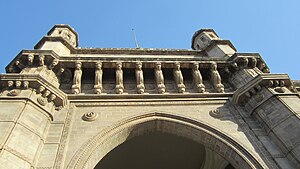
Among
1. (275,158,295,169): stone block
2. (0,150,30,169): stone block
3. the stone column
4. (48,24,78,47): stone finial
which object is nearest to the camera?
(0,150,30,169): stone block

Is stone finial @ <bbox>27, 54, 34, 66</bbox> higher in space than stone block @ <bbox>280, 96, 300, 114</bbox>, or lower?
higher

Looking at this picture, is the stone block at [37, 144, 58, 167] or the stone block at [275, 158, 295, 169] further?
the stone block at [275, 158, 295, 169]

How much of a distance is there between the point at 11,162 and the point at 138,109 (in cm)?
344

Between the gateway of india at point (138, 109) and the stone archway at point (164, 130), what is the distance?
0.02m

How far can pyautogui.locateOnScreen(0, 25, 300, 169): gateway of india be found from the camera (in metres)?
6.31

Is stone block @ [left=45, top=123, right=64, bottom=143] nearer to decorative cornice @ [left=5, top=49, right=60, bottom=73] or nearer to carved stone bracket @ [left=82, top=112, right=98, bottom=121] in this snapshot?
carved stone bracket @ [left=82, top=112, right=98, bottom=121]

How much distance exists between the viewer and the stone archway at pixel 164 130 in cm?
641

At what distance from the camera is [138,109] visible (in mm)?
7848

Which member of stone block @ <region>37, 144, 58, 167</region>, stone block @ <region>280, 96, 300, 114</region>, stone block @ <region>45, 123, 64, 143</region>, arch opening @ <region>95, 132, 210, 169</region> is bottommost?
stone block @ <region>37, 144, 58, 167</region>

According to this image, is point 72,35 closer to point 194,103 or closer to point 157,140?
point 157,140

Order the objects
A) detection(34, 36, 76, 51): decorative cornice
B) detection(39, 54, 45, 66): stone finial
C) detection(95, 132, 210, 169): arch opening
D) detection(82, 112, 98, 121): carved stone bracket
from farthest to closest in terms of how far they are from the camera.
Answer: detection(34, 36, 76, 51): decorative cornice < detection(95, 132, 210, 169): arch opening < detection(39, 54, 45, 66): stone finial < detection(82, 112, 98, 121): carved stone bracket

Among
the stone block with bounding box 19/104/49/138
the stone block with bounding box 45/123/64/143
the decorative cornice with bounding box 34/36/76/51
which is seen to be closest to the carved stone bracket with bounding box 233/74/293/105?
the stone block with bounding box 45/123/64/143

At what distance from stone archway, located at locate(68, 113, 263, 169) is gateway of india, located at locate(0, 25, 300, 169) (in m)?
0.02

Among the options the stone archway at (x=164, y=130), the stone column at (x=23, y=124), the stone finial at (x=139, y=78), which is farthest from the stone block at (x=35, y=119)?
the stone finial at (x=139, y=78)
